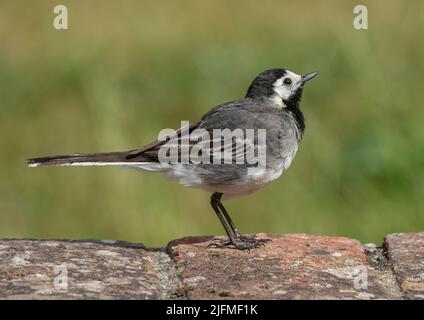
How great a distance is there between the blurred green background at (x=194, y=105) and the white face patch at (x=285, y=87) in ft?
4.16

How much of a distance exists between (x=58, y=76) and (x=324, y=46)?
8.72ft

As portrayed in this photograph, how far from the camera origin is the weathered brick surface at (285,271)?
337 centimetres

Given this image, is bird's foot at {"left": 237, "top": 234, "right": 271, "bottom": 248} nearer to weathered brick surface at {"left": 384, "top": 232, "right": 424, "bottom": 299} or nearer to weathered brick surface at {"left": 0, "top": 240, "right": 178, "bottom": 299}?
weathered brick surface at {"left": 0, "top": 240, "right": 178, "bottom": 299}

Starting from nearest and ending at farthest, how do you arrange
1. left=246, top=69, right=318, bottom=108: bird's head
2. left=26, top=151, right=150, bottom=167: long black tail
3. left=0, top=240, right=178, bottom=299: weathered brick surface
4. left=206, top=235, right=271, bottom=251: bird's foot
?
left=0, top=240, right=178, bottom=299: weathered brick surface → left=206, top=235, right=271, bottom=251: bird's foot → left=26, top=151, right=150, bottom=167: long black tail → left=246, top=69, right=318, bottom=108: bird's head

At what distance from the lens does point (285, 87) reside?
5.82m

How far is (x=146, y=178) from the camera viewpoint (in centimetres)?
765

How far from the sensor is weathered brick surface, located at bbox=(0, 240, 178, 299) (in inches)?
129

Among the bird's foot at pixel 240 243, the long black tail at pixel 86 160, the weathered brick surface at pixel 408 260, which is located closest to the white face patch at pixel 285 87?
the long black tail at pixel 86 160

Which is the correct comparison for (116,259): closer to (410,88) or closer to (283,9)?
(410,88)

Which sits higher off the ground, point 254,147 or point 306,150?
point 306,150

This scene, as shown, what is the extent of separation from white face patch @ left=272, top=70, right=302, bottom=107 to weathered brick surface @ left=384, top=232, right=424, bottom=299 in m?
1.75

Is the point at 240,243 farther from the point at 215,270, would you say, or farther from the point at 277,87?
the point at 277,87

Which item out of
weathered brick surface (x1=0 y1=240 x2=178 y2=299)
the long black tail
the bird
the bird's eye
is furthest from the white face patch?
weathered brick surface (x1=0 y1=240 x2=178 y2=299)
